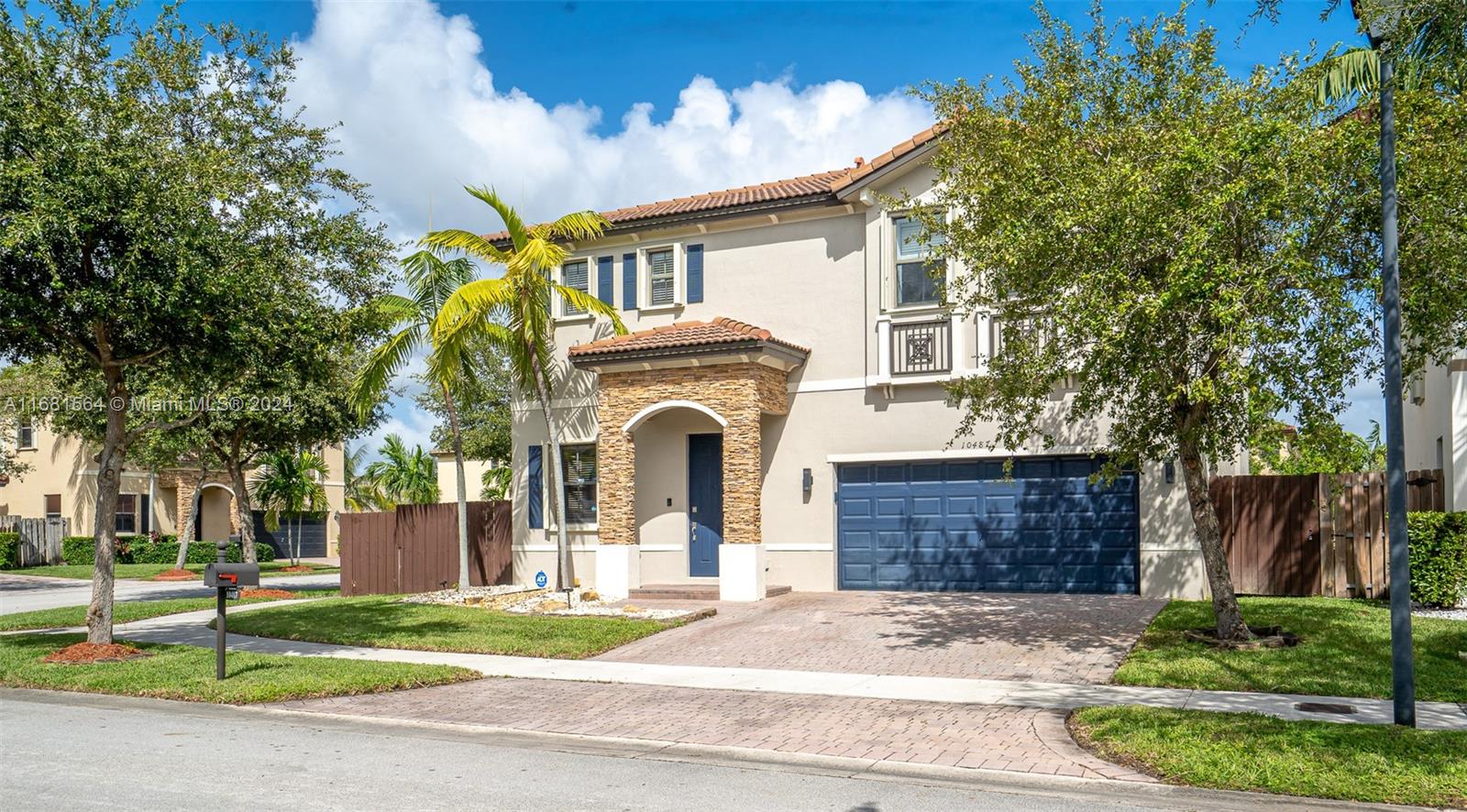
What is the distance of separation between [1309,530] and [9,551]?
39.3m

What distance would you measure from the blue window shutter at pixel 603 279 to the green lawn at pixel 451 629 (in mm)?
6743

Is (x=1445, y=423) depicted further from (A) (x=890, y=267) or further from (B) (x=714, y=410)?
(B) (x=714, y=410)

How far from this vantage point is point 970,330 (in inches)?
734

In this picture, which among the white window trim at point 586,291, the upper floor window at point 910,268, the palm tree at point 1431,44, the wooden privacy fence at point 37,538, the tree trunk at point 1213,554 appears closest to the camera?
the palm tree at point 1431,44

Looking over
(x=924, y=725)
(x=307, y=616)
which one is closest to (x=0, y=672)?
(x=307, y=616)

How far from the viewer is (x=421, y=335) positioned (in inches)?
820

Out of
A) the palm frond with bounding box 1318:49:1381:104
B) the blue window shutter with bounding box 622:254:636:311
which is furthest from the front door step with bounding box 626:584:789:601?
the palm frond with bounding box 1318:49:1381:104

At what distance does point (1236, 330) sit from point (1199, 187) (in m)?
1.87

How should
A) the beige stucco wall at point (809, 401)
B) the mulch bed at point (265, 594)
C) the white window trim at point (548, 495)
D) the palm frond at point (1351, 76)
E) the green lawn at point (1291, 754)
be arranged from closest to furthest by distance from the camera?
1. the green lawn at point (1291, 754)
2. the palm frond at point (1351, 76)
3. the beige stucco wall at point (809, 401)
4. the white window trim at point (548, 495)
5. the mulch bed at point (265, 594)

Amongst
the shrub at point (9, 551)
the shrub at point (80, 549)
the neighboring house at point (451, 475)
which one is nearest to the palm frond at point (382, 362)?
the shrub at point (9, 551)

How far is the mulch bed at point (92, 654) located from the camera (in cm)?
1337

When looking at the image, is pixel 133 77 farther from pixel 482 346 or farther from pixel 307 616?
pixel 307 616

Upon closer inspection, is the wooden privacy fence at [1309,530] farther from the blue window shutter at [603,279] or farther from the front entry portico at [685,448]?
the blue window shutter at [603,279]

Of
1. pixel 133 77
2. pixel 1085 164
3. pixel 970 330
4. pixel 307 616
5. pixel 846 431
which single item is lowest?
pixel 307 616
